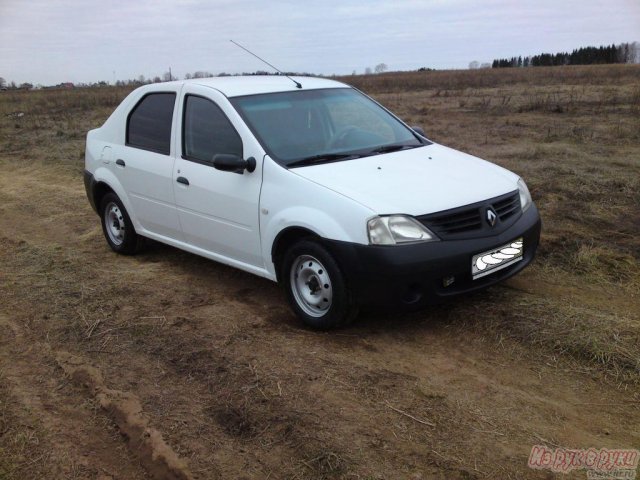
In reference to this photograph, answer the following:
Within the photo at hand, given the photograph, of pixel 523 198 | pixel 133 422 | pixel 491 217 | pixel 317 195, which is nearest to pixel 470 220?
pixel 491 217

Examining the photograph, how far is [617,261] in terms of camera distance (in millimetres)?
5375

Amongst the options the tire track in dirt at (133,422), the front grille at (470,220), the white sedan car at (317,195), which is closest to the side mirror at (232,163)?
the white sedan car at (317,195)

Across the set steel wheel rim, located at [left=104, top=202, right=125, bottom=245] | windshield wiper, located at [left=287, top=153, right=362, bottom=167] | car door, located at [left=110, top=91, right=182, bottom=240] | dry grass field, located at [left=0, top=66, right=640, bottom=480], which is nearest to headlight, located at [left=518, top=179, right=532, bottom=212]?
dry grass field, located at [left=0, top=66, right=640, bottom=480]

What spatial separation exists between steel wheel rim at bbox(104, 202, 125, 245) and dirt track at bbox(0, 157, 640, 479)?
3.53 feet

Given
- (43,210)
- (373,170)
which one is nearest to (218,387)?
(373,170)

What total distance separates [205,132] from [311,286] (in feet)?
5.64

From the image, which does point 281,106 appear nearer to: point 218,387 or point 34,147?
point 218,387

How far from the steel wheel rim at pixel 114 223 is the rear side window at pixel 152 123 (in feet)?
2.60

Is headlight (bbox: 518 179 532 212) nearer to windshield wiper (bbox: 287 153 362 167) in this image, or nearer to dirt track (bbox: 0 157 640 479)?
dirt track (bbox: 0 157 640 479)

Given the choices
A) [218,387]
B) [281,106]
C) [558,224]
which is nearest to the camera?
[218,387]

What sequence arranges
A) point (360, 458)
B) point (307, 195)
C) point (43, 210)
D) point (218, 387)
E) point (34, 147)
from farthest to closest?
point (34, 147)
point (43, 210)
point (307, 195)
point (218, 387)
point (360, 458)

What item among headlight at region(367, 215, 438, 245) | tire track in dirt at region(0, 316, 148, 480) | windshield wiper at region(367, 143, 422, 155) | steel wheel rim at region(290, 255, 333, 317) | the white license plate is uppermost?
windshield wiper at region(367, 143, 422, 155)

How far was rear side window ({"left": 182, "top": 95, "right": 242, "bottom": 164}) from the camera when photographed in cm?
497

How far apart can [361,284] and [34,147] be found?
1472cm
